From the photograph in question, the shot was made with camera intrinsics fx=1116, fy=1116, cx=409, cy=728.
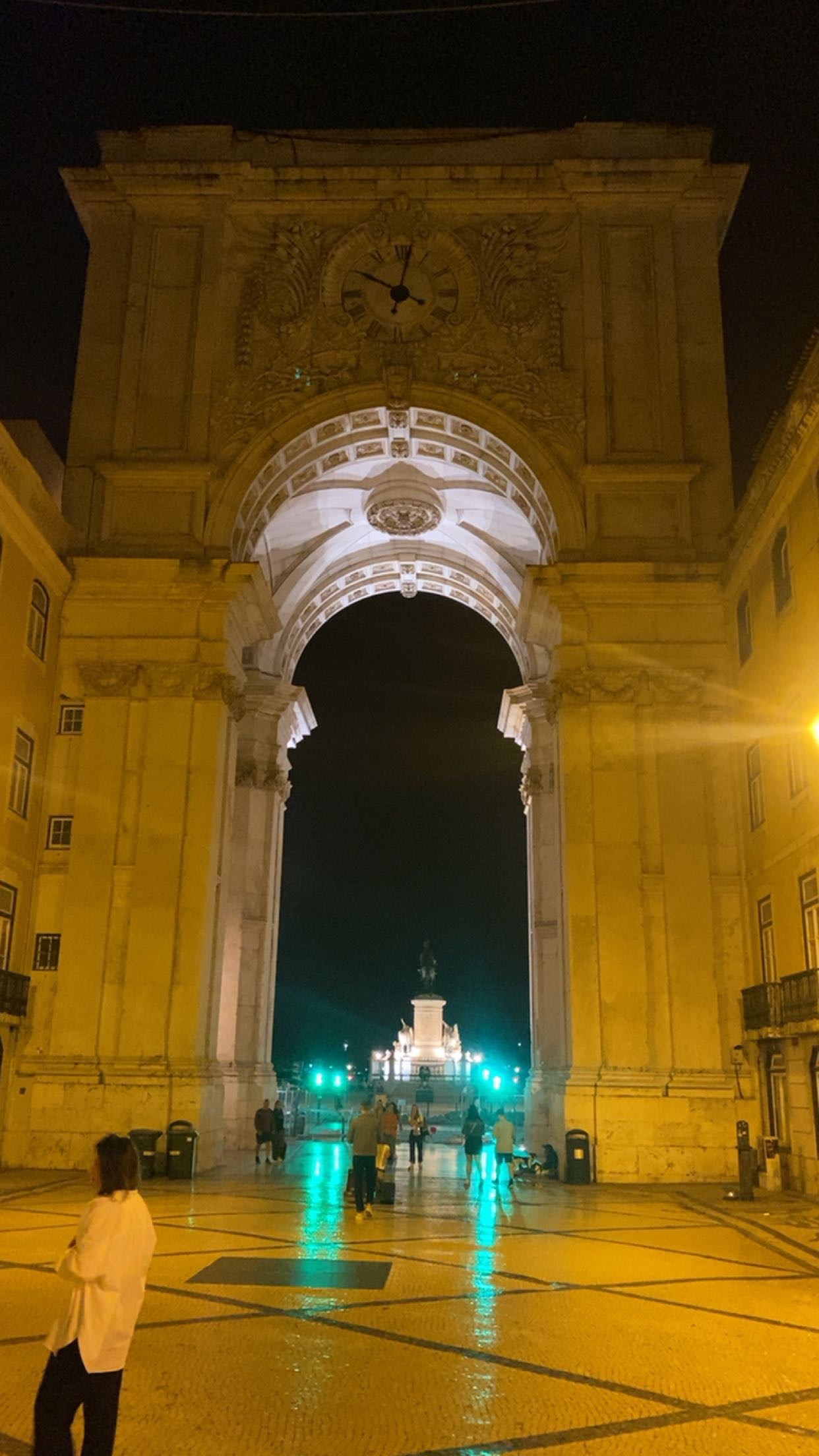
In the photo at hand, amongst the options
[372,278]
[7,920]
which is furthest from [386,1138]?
[372,278]

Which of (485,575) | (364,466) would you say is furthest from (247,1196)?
(485,575)

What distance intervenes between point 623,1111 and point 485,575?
2090cm

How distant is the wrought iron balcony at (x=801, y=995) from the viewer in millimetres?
19688

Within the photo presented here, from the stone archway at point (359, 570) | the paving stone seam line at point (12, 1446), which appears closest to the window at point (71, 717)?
the stone archway at point (359, 570)

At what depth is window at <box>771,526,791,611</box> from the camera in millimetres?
22703

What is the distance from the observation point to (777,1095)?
23219mm

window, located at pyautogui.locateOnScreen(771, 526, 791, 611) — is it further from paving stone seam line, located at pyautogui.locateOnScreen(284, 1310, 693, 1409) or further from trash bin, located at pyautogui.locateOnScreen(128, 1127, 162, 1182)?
paving stone seam line, located at pyautogui.locateOnScreen(284, 1310, 693, 1409)

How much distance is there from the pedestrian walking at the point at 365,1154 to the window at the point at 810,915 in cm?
920

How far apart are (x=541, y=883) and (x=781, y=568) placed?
14.1m

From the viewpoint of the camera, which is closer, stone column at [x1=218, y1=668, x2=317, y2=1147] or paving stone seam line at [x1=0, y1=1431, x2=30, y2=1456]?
paving stone seam line at [x1=0, y1=1431, x2=30, y2=1456]

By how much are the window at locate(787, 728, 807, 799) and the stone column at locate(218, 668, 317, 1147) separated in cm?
1646

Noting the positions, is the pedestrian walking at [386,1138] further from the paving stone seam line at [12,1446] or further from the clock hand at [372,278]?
the clock hand at [372,278]

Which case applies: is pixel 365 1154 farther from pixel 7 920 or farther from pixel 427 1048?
pixel 427 1048

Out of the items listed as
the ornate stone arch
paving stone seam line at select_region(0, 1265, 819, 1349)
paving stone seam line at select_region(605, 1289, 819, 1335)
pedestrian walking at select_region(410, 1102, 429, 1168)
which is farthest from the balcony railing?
paving stone seam line at select_region(605, 1289, 819, 1335)
